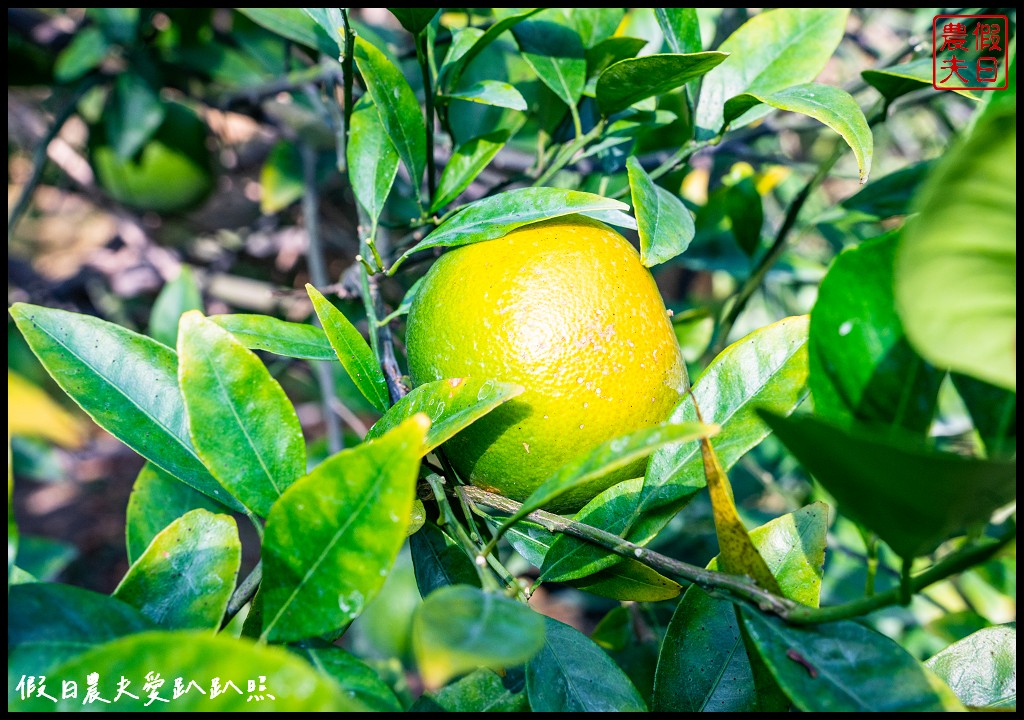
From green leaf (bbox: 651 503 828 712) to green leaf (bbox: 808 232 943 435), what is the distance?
13cm

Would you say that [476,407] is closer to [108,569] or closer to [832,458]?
[832,458]

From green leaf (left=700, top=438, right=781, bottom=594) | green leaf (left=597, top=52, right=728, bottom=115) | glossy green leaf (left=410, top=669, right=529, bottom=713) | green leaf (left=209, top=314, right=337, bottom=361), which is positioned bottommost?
glossy green leaf (left=410, top=669, right=529, bottom=713)

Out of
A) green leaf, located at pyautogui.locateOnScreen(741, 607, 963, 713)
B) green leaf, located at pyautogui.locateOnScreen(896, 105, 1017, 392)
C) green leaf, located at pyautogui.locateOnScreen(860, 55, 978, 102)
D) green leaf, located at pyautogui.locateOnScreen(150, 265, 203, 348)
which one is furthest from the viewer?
green leaf, located at pyautogui.locateOnScreen(150, 265, 203, 348)

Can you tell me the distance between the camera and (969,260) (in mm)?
302

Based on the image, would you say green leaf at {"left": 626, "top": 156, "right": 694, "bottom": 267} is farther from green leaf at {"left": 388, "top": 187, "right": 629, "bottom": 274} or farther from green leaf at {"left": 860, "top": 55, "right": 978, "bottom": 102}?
green leaf at {"left": 860, "top": 55, "right": 978, "bottom": 102}

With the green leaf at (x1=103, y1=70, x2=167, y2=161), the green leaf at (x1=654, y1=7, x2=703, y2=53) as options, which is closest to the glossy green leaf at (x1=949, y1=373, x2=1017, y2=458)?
the green leaf at (x1=654, y1=7, x2=703, y2=53)

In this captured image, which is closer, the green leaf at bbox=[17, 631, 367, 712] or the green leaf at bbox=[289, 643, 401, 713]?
the green leaf at bbox=[17, 631, 367, 712]

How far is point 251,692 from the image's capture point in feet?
1.09

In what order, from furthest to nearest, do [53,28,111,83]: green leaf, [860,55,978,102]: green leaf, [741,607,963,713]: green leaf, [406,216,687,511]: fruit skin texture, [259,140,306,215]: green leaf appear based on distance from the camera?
[259,140,306,215]: green leaf
[53,28,111,83]: green leaf
[860,55,978,102]: green leaf
[406,216,687,511]: fruit skin texture
[741,607,963,713]: green leaf

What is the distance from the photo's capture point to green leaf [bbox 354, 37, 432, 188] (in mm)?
599

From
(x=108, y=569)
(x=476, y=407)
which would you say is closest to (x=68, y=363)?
(x=476, y=407)

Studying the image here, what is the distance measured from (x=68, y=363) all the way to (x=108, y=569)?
1685mm

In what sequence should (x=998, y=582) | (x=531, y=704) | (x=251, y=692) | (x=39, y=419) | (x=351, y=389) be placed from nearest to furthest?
(x=251, y=692) → (x=531, y=704) → (x=39, y=419) → (x=998, y=582) → (x=351, y=389)

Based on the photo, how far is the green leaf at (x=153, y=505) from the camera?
0.68m
